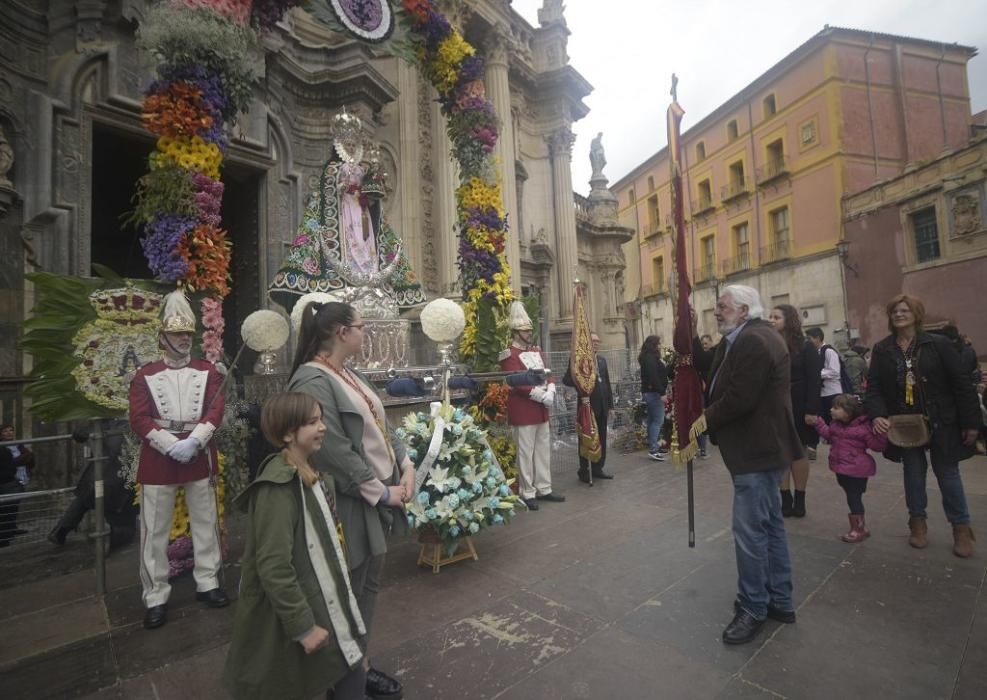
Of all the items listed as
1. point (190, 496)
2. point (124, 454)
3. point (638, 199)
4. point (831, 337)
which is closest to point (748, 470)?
point (190, 496)

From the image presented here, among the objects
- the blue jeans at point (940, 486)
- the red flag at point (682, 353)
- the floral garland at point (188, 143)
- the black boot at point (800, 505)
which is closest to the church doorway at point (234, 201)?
the floral garland at point (188, 143)

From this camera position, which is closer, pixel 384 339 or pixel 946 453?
pixel 946 453

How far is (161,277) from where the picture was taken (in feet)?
13.4

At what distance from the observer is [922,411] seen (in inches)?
150

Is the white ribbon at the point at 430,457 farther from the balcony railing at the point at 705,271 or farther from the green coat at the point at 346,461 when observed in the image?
the balcony railing at the point at 705,271

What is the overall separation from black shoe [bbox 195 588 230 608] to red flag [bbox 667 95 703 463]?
3.41 m

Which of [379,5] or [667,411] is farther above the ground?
[379,5]

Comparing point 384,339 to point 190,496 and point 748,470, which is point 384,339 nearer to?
point 190,496

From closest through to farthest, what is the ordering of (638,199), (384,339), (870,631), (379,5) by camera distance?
(870,631) → (379,5) → (384,339) → (638,199)

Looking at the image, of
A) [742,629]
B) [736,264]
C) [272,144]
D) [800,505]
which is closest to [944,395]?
[800,505]

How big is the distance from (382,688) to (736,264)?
29.6m

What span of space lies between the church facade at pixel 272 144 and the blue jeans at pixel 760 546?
5.52 m

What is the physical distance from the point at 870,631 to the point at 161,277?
5.61 m

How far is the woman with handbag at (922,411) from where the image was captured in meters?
3.71
